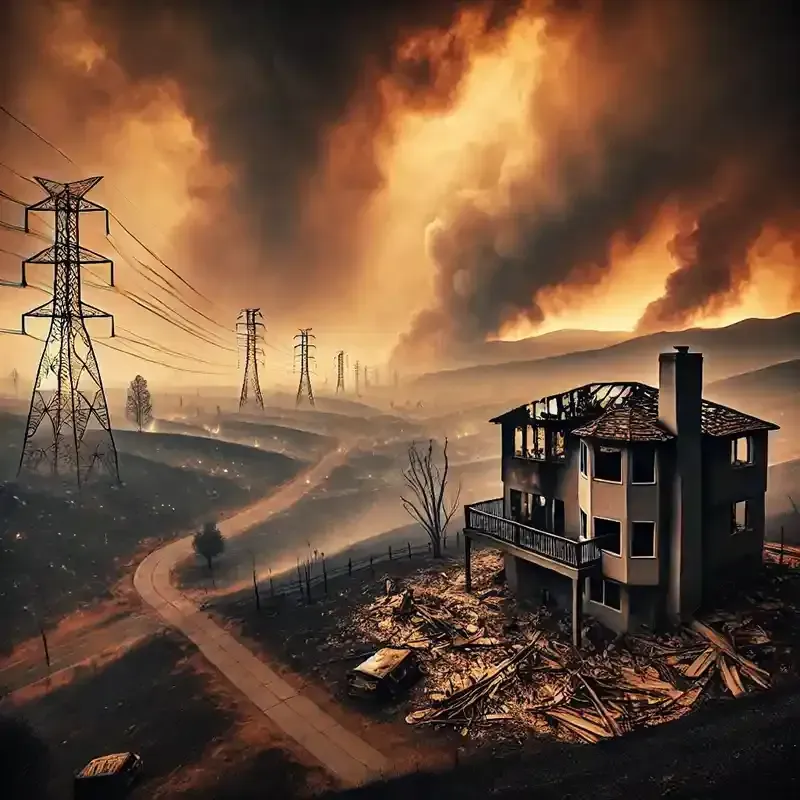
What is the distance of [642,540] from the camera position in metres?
14.0

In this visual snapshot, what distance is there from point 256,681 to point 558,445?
11626 millimetres

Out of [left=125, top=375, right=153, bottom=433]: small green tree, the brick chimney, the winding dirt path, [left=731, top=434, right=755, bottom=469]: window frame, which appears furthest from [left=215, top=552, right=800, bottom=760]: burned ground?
[left=125, top=375, right=153, bottom=433]: small green tree

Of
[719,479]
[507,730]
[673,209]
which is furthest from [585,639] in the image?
[673,209]

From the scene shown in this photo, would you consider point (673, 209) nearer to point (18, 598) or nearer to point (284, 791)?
point (284, 791)

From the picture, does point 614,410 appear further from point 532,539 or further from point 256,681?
point 256,681

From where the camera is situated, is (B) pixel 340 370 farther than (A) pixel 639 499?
Yes

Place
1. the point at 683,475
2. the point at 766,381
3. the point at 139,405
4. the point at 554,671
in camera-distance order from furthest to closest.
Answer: the point at 139,405 → the point at 766,381 → the point at 683,475 → the point at 554,671

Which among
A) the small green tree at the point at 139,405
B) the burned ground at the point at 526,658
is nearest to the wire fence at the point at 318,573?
the burned ground at the point at 526,658

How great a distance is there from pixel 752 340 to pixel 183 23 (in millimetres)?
31523

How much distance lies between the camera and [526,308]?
2841 centimetres

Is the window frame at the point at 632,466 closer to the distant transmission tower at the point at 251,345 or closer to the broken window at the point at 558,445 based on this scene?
the broken window at the point at 558,445

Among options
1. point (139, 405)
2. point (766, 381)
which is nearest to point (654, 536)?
point (766, 381)

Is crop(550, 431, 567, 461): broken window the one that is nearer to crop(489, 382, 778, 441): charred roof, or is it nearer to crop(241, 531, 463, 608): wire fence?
crop(489, 382, 778, 441): charred roof

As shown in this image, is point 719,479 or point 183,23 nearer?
point 719,479
